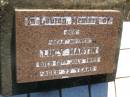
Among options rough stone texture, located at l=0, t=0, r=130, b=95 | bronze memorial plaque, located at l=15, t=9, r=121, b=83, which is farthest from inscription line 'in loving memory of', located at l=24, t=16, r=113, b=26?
rough stone texture, located at l=0, t=0, r=130, b=95

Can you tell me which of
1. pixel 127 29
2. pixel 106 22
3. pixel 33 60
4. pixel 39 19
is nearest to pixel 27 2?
pixel 39 19

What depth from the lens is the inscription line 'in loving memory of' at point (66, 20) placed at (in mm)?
2453

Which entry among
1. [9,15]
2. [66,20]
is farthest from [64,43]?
[9,15]

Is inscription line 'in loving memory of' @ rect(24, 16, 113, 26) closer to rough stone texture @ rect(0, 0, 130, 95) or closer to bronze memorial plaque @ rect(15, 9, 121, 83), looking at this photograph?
bronze memorial plaque @ rect(15, 9, 121, 83)

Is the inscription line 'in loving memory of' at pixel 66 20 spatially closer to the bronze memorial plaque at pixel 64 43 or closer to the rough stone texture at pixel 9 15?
the bronze memorial plaque at pixel 64 43

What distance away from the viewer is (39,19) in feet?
8.10

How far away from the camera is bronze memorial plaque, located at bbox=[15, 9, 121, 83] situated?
246cm

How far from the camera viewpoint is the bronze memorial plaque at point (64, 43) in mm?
2465

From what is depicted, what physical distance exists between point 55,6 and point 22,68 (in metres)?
0.49

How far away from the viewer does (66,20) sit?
257cm

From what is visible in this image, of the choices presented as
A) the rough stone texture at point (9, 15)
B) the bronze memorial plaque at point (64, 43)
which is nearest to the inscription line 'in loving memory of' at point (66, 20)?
the bronze memorial plaque at point (64, 43)

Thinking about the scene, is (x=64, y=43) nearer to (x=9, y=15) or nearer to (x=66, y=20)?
(x=66, y=20)

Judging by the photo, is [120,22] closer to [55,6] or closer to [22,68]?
[55,6]

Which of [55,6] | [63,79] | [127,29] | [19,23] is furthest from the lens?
[127,29]
